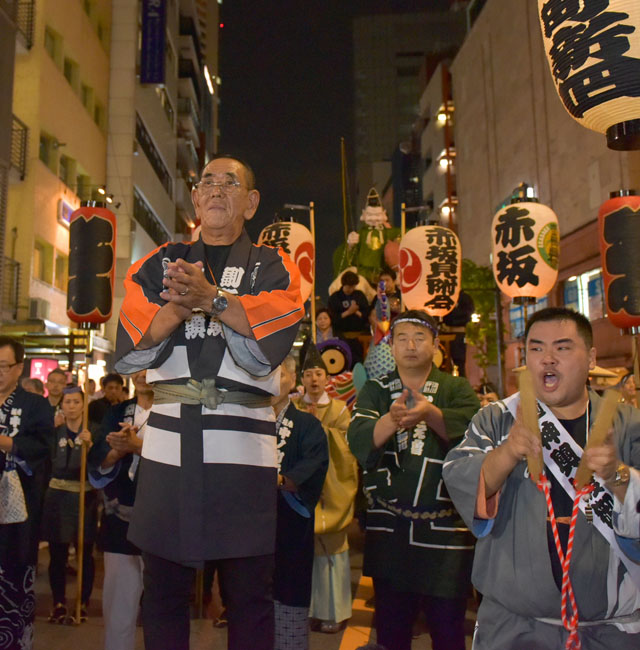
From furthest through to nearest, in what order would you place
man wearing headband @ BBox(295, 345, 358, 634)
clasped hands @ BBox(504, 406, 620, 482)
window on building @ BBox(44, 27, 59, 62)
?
window on building @ BBox(44, 27, 59, 62) → man wearing headband @ BBox(295, 345, 358, 634) → clasped hands @ BBox(504, 406, 620, 482)

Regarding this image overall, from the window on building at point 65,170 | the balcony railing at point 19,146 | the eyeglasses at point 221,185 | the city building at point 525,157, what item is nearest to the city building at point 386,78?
the city building at point 525,157

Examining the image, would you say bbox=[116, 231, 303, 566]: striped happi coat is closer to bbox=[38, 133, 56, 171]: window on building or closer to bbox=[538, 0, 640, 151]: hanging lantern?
bbox=[538, 0, 640, 151]: hanging lantern

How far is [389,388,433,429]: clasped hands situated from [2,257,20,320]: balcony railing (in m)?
14.3

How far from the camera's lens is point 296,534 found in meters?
4.36

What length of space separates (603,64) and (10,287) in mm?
14920

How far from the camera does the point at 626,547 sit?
2256 millimetres

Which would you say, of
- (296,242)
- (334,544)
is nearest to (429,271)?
(296,242)

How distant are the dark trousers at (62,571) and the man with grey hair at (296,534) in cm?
240

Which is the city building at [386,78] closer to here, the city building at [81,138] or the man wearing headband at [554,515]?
the city building at [81,138]

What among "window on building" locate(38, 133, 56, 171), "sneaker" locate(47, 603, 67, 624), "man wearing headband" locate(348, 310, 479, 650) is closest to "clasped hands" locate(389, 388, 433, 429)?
"man wearing headband" locate(348, 310, 479, 650)

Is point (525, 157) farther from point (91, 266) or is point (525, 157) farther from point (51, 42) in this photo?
point (91, 266)

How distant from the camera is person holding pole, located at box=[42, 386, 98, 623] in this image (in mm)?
5723

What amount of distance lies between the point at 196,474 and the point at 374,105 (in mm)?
68051

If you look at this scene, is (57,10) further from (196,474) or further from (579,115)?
(196,474)
